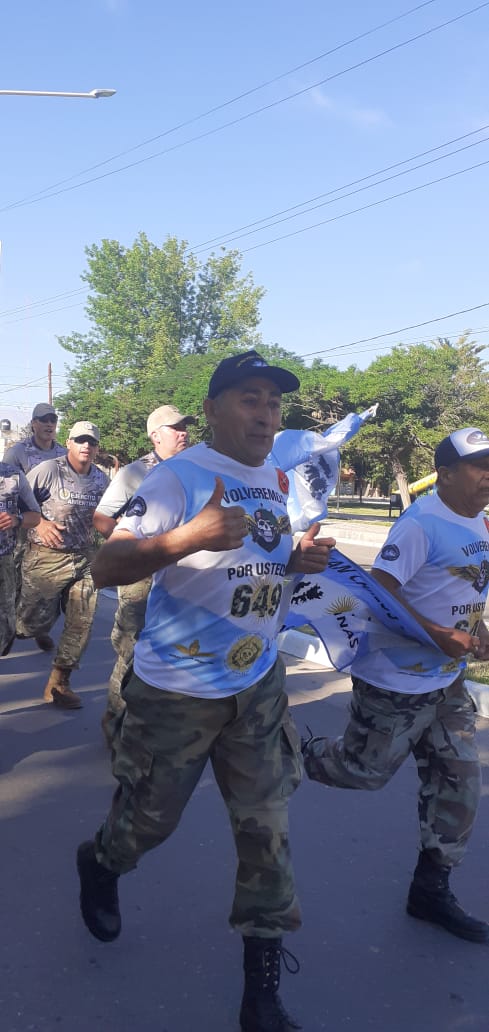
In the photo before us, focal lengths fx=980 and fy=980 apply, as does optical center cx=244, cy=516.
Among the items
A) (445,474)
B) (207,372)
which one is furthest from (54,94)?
(207,372)

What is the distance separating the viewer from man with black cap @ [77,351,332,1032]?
9.53 ft

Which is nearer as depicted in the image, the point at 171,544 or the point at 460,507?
the point at 171,544

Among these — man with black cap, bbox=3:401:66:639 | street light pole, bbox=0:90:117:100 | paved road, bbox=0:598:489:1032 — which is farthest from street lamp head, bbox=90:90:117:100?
paved road, bbox=0:598:489:1032

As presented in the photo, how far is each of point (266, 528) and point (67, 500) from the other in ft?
12.7

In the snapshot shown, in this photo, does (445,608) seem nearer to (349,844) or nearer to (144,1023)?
(349,844)

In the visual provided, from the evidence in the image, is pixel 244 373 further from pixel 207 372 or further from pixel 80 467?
pixel 207 372

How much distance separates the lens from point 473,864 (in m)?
4.18

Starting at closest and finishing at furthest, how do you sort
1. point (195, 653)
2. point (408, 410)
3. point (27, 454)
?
point (195, 653)
point (27, 454)
point (408, 410)

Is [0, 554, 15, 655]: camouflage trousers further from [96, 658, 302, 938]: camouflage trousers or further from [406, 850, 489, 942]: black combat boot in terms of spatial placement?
[406, 850, 489, 942]: black combat boot

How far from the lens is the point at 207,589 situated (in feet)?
9.70

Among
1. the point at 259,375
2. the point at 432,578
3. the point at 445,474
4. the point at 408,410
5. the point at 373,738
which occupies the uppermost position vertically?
the point at 259,375

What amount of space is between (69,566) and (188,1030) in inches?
161

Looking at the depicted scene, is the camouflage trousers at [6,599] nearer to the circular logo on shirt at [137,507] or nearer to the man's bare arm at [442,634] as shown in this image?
the man's bare arm at [442,634]

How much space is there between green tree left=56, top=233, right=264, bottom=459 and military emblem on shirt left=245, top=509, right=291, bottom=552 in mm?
64758
